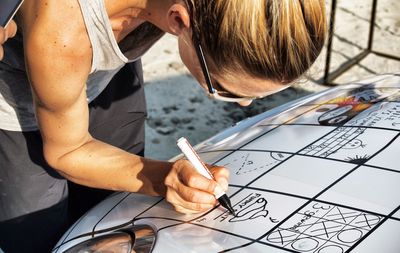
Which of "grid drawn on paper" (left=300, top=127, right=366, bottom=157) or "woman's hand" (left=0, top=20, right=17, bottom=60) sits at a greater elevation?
"woman's hand" (left=0, top=20, right=17, bottom=60)

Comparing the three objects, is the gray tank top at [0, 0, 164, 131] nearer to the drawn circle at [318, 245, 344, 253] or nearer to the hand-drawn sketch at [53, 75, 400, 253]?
the hand-drawn sketch at [53, 75, 400, 253]

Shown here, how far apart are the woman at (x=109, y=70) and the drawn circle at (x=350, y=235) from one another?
298mm

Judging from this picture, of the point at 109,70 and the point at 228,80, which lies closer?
the point at 228,80

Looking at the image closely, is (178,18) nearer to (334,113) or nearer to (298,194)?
(298,194)

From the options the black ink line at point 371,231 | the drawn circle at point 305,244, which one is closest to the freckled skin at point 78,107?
the drawn circle at point 305,244

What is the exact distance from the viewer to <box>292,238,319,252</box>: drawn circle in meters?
1.36

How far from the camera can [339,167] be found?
1.58 metres

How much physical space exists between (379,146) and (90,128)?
880 mm

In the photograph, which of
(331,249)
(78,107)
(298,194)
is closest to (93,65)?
(78,107)

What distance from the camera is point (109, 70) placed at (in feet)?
5.81

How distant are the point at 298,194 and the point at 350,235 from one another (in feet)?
0.59

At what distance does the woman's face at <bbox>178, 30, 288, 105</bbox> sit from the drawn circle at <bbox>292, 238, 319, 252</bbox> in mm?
312

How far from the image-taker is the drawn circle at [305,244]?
1.36 m

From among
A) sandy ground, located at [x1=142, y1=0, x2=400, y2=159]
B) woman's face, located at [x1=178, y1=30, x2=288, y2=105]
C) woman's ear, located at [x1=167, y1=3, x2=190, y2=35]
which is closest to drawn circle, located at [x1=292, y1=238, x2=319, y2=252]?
woman's face, located at [x1=178, y1=30, x2=288, y2=105]
